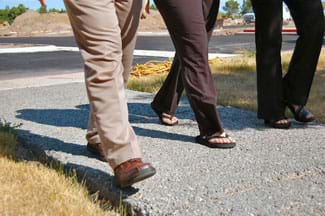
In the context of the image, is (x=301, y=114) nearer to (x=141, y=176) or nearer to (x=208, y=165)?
(x=208, y=165)

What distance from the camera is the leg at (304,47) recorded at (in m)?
3.52

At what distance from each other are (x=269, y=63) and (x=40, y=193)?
1.87m

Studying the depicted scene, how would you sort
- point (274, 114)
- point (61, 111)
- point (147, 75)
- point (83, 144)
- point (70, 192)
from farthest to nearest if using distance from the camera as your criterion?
point (147, 75)
point (61, 111)
point (274, 114)
point (83, 144)
point (70, 192)

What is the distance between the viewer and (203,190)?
2.47m

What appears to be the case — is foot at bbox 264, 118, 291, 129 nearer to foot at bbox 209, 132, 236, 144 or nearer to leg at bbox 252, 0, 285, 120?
leg at bbox 252, 0, 285, 120

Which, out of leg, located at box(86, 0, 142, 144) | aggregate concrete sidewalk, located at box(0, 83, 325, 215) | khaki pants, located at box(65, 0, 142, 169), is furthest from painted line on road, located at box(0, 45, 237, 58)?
khaki pants, located at box(65, 0, 142, 169)

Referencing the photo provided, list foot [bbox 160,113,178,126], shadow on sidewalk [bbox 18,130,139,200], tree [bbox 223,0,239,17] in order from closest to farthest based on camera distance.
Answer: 1. shadow on sidewalk [bbox 18,130,139,200]
2. foot [bbox 160,113,178,126]
3. tree [bbox 223,0,239,17]

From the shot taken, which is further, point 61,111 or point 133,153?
point 61,111

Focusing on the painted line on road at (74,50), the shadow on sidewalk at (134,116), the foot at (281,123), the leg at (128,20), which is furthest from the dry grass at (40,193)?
the painted line on road at (74,50)

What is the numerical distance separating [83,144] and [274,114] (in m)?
1.33

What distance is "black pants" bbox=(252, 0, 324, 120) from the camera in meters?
3.52

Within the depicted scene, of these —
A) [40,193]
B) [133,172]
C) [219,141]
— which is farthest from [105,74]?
[219,141]

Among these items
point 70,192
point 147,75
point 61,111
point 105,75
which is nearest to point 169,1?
point 105,75

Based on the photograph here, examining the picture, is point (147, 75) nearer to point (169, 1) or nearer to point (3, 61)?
point (169, 1)
